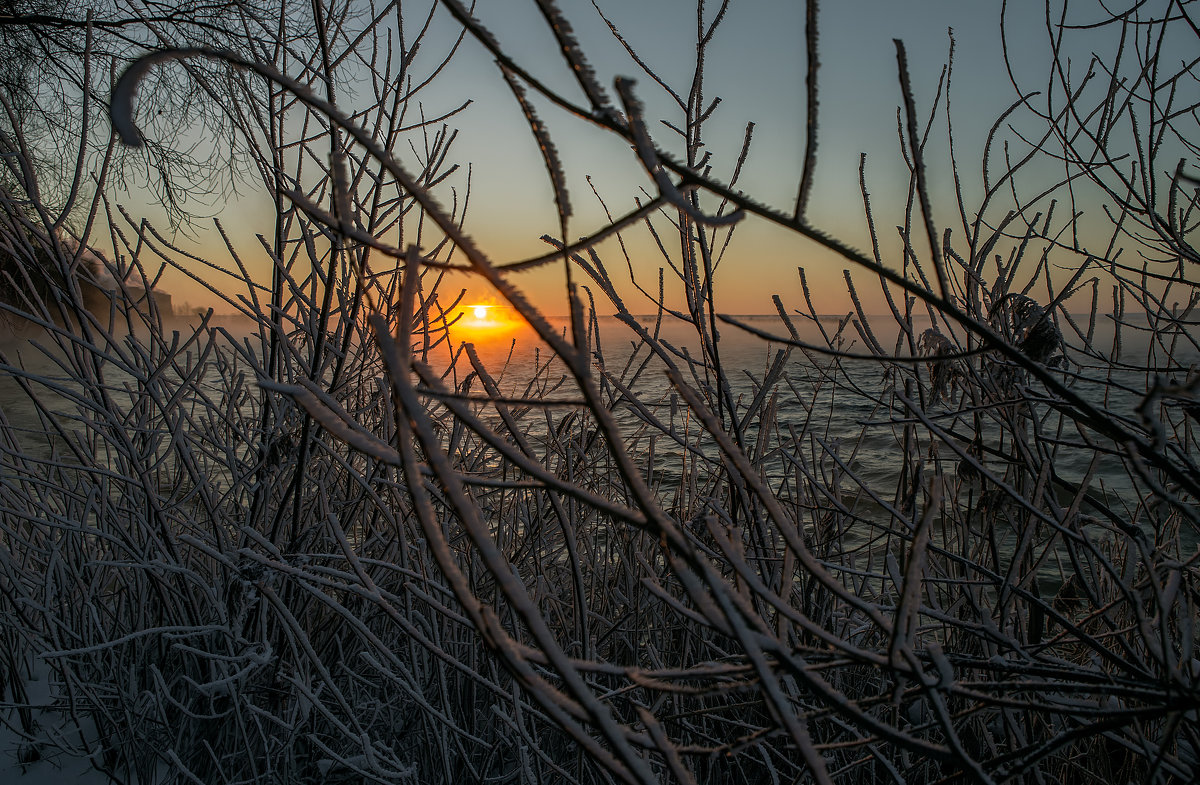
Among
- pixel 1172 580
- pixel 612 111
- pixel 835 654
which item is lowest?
pixel 835 654

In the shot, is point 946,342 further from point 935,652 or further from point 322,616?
point 322,616

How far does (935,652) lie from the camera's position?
1.79 ft

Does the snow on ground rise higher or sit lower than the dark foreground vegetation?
lower

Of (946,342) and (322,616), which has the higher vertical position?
(946,342)

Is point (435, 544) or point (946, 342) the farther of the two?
point (946, 342)

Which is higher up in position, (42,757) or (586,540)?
(586,540)

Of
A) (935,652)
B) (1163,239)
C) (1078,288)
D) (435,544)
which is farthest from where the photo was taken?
(1078,288)

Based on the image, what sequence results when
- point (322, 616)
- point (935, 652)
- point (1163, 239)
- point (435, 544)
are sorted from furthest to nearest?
→ point (322, 616) → point (1163, 239) → point (935, 652) → point (435, 544)

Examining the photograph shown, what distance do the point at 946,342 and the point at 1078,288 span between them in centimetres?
29

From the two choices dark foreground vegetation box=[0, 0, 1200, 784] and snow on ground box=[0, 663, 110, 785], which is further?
snow on ground box=[0, 663, 110, 785]

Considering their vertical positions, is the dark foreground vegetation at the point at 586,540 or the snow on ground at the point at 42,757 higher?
the dark foreground vegetation at the point at 586,540

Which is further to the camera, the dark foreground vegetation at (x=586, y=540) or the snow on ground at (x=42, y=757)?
A: the snow on ground at (x=42, y=757)

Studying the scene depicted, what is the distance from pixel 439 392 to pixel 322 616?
6.29 feet

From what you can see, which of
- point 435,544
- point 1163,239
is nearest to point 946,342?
point 1163,239
